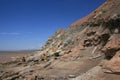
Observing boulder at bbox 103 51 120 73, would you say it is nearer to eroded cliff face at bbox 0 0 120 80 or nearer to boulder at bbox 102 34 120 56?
eroded cliff face at bbox 0 0 120 80

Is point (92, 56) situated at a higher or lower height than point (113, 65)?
higher

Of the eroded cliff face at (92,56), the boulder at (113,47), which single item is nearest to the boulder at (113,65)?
the eroded cliff face at (92,56)

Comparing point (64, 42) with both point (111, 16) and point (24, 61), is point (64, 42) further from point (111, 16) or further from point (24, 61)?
point (111, 16)

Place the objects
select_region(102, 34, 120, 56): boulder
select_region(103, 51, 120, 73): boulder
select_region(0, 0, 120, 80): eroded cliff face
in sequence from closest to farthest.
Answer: select_region(103, 51, 120, 73): boulder → select_region(0, 0, 120, 80): eroded cliff face → select_region(102, 34, 120, 56): boulder

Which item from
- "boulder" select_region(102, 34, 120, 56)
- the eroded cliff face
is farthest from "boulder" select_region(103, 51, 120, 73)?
"boulder" select_region(102, 34, 120, 56)

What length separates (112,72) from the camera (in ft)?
43.2

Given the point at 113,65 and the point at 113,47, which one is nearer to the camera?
the point at 113,65

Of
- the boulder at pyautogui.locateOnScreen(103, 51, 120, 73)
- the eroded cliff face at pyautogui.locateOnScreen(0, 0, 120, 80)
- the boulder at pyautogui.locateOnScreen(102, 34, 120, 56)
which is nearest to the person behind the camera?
the boulder at pyautogui.locateOnScreen(103, 51, 120, 73)

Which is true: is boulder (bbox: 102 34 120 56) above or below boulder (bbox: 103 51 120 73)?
above

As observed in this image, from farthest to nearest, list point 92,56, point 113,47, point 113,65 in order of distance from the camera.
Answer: point 92,56
point 113,47
point 113,65

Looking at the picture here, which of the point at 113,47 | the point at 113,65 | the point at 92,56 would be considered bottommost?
the point at 113,65

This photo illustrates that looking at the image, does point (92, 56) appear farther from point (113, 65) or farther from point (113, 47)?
point (113, 65)

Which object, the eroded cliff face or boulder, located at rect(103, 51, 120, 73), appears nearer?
boulder, located at rect(103, 51, 120, 73)

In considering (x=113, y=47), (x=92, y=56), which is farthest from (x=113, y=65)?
(x=92, y=56)
